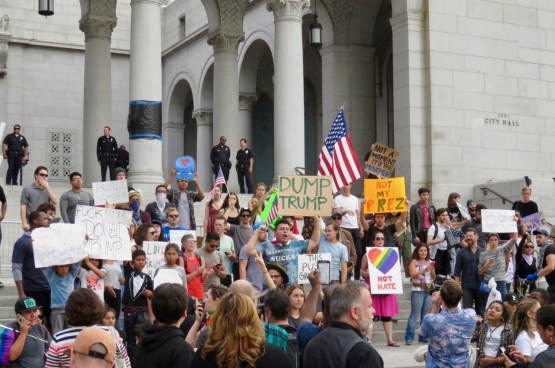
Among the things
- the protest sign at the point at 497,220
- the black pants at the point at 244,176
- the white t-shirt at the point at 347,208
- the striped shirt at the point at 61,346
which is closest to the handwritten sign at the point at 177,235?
the white t-shirt at the point at 347,208

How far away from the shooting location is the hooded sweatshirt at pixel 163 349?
590 cm

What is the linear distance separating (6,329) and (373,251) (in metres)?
6.76

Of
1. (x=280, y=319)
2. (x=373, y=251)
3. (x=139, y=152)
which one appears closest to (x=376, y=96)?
(x=139, y=152)

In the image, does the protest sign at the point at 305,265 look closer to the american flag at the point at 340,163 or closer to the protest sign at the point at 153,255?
the protest sign at the point at 153,255

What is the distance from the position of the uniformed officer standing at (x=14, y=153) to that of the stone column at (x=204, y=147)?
995cm

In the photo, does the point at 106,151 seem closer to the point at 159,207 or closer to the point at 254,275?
the point at 159,207

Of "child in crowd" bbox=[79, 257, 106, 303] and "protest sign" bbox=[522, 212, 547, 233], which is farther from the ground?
"protest sign" bbox=[522, 212, 547, 233]

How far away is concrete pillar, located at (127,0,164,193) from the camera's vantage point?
20922 millimetres

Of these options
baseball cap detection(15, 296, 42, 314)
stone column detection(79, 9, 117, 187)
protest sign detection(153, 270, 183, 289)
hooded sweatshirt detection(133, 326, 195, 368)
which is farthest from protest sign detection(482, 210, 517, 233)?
stone column detection(79, 9, 117, 187)

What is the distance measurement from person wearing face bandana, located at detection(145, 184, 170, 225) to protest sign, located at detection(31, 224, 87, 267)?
15.3 ft

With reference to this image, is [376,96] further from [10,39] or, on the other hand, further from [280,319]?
[280,319]

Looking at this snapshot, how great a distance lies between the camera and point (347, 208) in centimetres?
1608

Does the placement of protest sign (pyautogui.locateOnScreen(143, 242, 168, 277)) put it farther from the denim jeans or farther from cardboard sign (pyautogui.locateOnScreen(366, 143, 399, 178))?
cardboard sign (pyautogui.locateOnScreen(366, 143, 399, 178))

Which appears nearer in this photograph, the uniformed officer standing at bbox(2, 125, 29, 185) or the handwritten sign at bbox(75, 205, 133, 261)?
the handwritten sign at bbox(75, 205, 133, 261)
